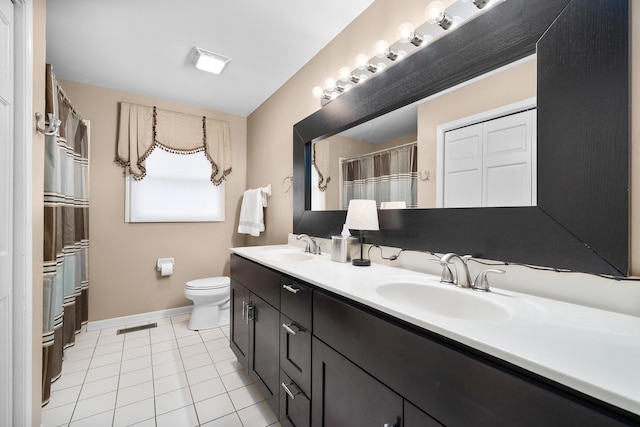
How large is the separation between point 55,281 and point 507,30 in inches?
97.8

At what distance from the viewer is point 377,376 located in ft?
2.60

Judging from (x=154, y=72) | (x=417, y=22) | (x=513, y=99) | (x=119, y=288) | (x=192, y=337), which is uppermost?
(x=154, y=72)

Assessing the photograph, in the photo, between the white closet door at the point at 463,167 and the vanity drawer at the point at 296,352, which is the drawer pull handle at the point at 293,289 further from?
the white closet door at the point at 463,167

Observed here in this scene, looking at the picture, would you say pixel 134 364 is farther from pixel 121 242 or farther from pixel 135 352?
pixel 121 242

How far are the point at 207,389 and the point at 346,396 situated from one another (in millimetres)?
1221

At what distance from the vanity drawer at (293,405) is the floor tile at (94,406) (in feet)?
3.38

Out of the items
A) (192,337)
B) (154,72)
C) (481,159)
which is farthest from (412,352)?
(154,72)

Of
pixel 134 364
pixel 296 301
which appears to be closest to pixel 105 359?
pixel 134 364

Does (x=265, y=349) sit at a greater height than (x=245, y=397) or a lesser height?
greater

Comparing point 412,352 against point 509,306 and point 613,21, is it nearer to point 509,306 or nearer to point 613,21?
point 509,306

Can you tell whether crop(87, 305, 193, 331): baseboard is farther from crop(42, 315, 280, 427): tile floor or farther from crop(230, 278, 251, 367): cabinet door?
crop(230, 278, 251, 367): cabinet door

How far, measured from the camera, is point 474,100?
1.11m

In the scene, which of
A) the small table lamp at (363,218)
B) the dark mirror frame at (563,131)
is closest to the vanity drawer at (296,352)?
the small table lamp at (363,218)

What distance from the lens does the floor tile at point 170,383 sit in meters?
1.69
